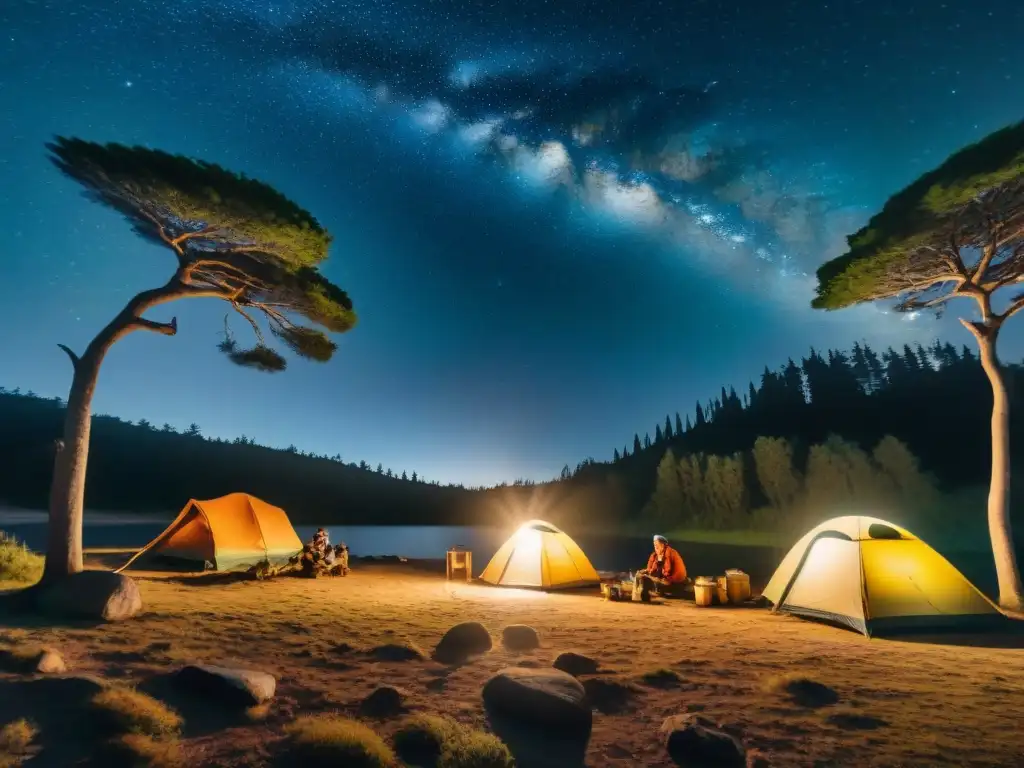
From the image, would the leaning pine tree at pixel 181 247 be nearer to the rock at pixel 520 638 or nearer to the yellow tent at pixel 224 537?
the yellow tent at pixel 224 537

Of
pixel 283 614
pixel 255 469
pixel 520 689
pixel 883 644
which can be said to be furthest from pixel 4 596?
pixel 255 469

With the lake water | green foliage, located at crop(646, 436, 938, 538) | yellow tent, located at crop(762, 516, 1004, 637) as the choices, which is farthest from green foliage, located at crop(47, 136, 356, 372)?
green foliage, located at crop(646, 436, 938, 538)

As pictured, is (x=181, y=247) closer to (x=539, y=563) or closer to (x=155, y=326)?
(x=155, y=326)

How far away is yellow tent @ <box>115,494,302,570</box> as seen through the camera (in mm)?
17641

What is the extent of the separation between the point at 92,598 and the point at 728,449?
161m

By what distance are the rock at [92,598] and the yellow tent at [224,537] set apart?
7.85m

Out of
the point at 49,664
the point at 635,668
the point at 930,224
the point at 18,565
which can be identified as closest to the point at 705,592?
the point at 635,668

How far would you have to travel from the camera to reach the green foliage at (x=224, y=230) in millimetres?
11031

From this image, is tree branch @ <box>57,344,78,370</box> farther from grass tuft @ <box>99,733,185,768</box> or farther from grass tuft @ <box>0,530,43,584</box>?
grass tuft @ <box>99,733,185,768</box>

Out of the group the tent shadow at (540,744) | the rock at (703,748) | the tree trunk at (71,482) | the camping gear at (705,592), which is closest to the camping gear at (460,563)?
the camping gear at (705,592)

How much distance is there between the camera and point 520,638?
8.74 meters

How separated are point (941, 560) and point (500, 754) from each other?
11.5m

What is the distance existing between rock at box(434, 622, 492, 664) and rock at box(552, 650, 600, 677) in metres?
1.42

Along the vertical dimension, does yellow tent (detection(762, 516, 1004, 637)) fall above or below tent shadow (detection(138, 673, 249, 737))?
above
